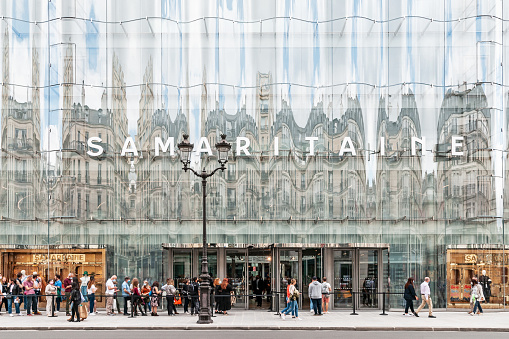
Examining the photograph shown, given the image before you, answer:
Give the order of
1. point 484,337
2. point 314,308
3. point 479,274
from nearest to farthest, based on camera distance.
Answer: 1. point 484,337
2. point 314,308
3. point 479,274

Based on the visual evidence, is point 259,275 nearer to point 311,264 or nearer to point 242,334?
point 311,264

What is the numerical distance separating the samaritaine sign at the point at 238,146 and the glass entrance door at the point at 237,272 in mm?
4287

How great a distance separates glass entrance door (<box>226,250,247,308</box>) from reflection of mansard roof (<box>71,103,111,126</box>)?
7.69m

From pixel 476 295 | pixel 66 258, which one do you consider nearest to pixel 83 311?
pixel 66 258

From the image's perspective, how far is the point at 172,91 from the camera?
29156 mm

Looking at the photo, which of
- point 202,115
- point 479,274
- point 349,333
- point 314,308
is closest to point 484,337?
point 349,333

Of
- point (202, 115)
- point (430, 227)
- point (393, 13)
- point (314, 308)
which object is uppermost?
point (393, 13)

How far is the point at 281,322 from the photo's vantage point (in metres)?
22.7

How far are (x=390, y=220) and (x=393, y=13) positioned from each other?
29.5 feet

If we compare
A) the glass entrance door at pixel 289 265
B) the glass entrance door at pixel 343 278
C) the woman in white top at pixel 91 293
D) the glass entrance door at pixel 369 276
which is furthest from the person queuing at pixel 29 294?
the glass entrance door at pixel 369 276

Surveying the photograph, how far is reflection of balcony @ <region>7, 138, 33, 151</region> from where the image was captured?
2909 cm

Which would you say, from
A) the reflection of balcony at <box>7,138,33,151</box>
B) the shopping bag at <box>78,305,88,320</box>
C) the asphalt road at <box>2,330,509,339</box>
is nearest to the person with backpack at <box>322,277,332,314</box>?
the asphalt road at <box>2,330,509,339</box>

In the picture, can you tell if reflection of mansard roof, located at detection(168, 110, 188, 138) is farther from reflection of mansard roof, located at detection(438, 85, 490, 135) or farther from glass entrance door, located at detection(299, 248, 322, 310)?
reflection of mansard roof, located at detection(438, 85, 490, 135)

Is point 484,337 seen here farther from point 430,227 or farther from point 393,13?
point 393,13
